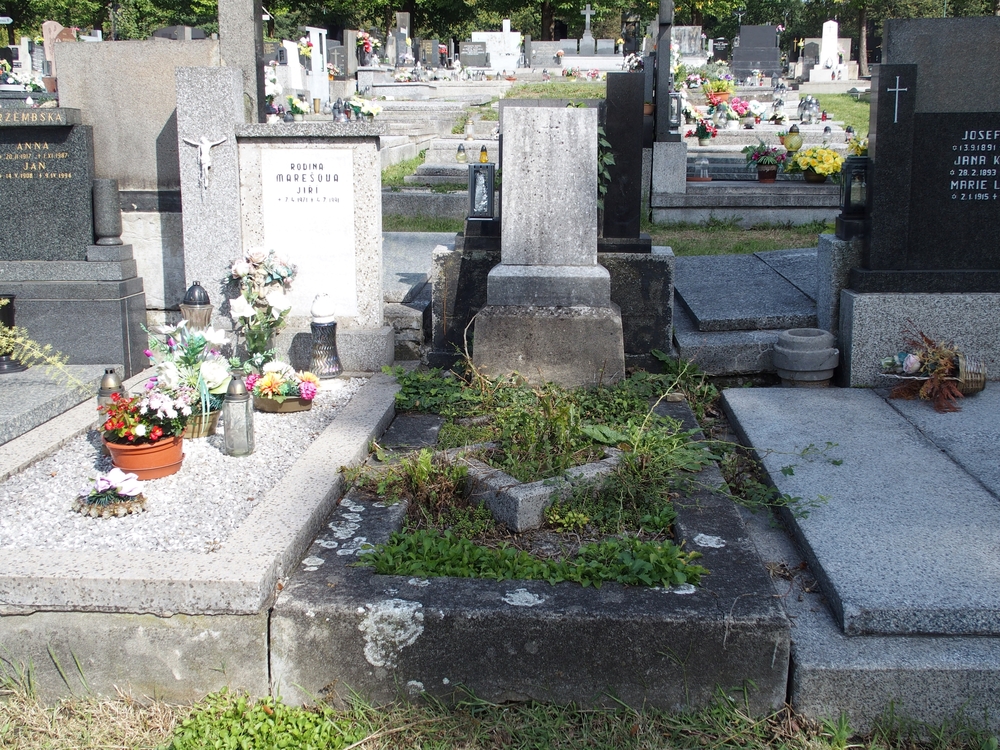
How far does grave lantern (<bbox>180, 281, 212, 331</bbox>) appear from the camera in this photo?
549 centimetres

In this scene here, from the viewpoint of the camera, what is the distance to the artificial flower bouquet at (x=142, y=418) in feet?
12.6

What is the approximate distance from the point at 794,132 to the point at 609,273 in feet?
Result: 29.5

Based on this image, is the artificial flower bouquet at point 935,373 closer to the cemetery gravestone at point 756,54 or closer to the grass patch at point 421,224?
the grass patch at point 421,224

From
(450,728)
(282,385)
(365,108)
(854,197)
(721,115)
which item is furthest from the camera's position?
(721,115)

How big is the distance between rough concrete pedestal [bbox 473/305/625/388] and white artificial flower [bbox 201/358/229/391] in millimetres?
1416

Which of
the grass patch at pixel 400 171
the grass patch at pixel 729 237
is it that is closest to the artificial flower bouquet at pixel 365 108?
the grass patch at pixel 400 171

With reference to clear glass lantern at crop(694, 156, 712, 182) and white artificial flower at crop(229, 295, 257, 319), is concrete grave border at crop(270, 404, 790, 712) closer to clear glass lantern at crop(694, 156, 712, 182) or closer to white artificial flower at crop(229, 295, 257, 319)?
white artificial flower at crop(229, 295, 257, 319)

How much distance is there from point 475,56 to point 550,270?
116 ft

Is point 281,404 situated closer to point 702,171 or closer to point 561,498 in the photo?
point 561,498

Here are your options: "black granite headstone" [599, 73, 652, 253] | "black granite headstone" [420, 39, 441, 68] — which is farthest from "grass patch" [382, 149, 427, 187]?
"black granite headstone" [420, 39, 441, 68]

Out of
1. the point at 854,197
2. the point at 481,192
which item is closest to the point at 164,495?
the point at 481,192

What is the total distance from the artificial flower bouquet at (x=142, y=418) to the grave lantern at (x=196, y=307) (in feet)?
5.19

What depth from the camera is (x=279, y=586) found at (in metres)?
3.00

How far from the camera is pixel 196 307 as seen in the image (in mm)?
5488
